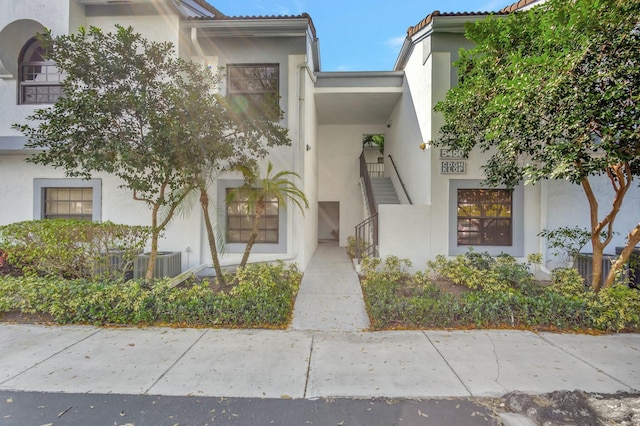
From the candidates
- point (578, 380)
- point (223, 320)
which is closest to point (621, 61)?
point (578, 380)

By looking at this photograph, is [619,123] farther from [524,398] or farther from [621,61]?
[524,398]

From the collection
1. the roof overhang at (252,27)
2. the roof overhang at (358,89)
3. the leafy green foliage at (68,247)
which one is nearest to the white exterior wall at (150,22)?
the roof overhang at (252,27)

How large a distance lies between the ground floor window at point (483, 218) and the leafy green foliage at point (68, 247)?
7014 millimetres

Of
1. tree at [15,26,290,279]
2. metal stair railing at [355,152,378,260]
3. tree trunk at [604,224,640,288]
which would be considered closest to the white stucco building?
metal stair railing at [355,152,378,260]

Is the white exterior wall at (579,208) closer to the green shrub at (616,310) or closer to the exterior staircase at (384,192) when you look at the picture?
the green shrub at (616,310)

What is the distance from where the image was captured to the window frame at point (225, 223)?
739 cm

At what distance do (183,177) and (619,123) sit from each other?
6.25 metres

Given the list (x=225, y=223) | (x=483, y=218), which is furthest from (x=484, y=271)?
(x=225, y=223)

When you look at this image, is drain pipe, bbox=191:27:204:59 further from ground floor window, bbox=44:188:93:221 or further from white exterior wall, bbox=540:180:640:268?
white exterior wall, bbox=540:180:640:268

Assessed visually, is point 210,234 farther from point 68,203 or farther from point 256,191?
point 68,203

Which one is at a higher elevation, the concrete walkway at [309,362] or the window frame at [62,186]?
the window frame at [62,186]

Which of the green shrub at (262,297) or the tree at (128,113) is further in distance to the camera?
the tree at (128,113)

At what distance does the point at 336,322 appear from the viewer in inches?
186

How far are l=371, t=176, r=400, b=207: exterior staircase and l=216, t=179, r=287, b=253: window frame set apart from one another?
3364 millimetres
